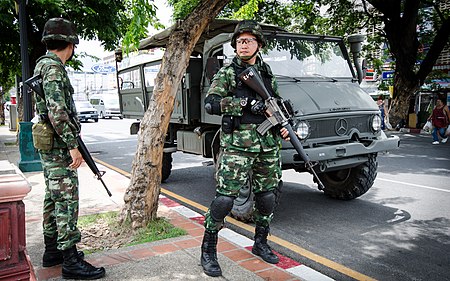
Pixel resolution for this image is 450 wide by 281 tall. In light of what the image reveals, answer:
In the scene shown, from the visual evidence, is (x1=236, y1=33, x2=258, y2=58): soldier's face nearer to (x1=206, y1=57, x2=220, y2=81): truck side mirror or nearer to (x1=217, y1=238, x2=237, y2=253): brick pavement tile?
(x1=206, y1=57, x2=220, y2=81): truck side mirror

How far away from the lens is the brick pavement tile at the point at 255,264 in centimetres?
340

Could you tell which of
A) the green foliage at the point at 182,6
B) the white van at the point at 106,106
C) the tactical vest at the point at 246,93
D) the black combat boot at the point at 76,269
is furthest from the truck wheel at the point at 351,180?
the white van at the point at 106,106

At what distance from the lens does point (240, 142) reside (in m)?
3.40

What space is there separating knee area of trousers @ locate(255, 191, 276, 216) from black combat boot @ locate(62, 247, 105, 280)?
1.38 m

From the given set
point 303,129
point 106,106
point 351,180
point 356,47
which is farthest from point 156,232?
point 106,106

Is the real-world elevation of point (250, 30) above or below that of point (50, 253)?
above

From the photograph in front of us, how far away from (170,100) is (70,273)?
1936 mm

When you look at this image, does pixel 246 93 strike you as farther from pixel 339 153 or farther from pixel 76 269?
→ pixel 76 269

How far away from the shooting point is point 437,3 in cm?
1733

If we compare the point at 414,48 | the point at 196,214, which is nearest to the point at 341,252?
the point at 196,214

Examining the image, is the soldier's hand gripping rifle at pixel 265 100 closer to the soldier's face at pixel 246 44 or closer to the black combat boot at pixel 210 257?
the soldier's face at pixel 246 44

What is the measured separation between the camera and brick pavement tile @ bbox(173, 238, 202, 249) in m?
3.89

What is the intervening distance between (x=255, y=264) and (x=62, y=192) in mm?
1653

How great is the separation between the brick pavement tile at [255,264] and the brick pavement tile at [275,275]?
62mm
